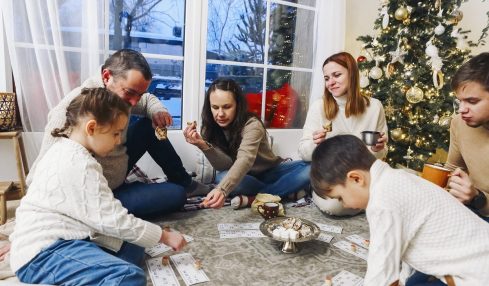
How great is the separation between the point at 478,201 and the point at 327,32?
7.40 feet

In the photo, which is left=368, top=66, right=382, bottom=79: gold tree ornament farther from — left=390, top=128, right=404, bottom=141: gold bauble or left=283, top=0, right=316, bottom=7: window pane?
left=283, top=0, right=316, bottom=7: window pane

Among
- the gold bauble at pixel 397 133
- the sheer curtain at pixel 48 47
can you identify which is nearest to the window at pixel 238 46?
the sheer curtain at pixel 48 47

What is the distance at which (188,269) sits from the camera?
1443 mm

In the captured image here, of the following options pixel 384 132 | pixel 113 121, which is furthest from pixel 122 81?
pixel 384 132

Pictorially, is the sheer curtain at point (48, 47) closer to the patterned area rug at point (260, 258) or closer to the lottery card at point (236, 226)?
the patterned area rug at point (260, 258)

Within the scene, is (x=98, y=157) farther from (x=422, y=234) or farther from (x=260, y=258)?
(x=422, y=234)

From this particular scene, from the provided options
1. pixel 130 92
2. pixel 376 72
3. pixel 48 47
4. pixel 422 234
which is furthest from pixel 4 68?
pixel 376 72

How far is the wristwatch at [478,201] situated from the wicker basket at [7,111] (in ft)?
8.46

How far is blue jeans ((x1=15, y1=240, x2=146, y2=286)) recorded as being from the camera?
1041 millimetres

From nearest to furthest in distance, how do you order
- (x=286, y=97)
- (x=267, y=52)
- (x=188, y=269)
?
(x=188, y=269) → (x=267, y=52) → (x=286, y=97)

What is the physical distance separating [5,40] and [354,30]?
10.4 ft

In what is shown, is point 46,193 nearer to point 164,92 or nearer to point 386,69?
point 164,92

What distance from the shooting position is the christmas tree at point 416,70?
2.78 metres

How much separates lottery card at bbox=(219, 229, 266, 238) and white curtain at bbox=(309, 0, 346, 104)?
1.90 meters
